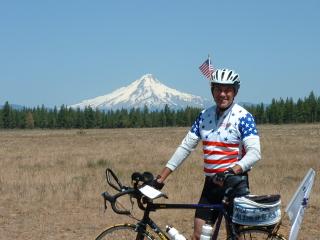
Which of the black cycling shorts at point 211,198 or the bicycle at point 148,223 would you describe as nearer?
the bicycle at point 148,223

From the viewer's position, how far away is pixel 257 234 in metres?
4.01

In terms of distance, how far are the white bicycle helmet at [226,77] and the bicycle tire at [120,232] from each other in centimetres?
135

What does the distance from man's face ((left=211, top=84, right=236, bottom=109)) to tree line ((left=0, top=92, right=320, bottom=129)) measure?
119481 mm

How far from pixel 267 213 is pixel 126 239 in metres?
1.27

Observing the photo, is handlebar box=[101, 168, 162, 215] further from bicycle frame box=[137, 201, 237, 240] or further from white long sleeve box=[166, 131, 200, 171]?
white long sleeve box=[166, 131, 200, 171]

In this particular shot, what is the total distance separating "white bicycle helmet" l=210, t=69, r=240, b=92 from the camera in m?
4.16

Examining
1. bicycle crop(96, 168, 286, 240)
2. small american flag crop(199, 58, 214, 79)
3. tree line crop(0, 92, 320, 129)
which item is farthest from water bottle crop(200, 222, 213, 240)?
tree line crop(0, 92, 320, 129)

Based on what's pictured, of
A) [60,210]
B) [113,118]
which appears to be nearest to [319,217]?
[60,210]

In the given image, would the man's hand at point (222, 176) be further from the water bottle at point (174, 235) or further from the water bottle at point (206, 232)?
the water bottle at point (174, 235)

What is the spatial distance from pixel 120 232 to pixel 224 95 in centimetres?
140

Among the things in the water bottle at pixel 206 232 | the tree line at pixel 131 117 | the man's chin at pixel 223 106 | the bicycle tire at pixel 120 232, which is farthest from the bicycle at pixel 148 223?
the tree line at pixel 131 117

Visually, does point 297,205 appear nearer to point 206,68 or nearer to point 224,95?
point 224,95

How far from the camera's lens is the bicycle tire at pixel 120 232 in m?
4.16

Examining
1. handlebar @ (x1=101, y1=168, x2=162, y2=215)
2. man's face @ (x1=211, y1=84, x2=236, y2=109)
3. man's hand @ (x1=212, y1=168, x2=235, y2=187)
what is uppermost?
man's face @ (x1=211, y1=84, x2=236, y2=109)
